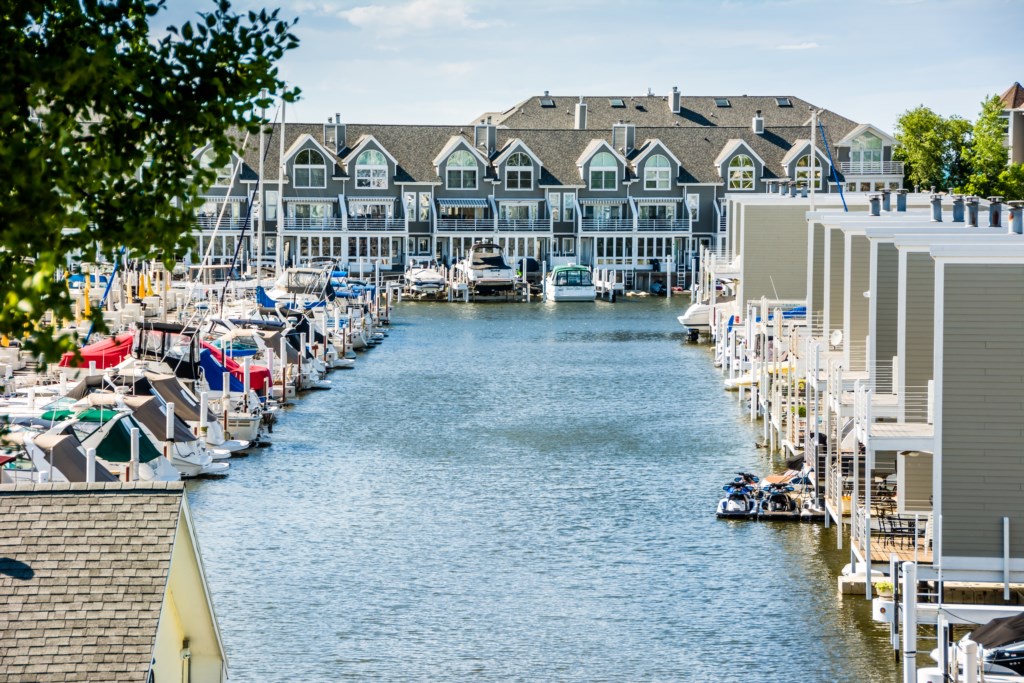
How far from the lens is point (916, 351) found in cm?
2591

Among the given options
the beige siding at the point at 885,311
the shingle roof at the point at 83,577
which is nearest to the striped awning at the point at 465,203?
the beige siding at the point at 885,311

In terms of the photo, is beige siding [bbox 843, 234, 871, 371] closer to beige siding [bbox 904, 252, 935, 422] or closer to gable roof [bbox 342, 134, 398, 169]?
beige siding [bbox 904, 252, 935, 422]

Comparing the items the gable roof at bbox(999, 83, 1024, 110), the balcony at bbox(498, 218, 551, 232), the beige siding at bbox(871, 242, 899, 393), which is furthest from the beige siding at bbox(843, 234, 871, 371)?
the gable roof at bbox(999, 83, 1024, 110)

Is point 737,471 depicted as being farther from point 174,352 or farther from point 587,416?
point 174,352

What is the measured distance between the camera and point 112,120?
11852mm

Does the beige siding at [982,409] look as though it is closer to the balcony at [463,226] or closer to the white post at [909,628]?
the white post at [909,628]

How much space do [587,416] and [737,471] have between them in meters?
10.0

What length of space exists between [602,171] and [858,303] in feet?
232

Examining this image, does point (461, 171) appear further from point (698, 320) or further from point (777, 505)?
point (777, 505)

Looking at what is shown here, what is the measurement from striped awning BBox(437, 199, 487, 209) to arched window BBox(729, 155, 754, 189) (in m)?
16.2

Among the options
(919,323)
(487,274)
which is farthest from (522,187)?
(919,323)

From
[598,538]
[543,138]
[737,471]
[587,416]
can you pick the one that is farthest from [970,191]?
[598,538]

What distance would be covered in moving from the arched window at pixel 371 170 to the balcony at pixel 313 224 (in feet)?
9.96

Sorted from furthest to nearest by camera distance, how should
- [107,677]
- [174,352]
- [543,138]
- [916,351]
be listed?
[543,138], [174,352], [916,351], [107,677]
